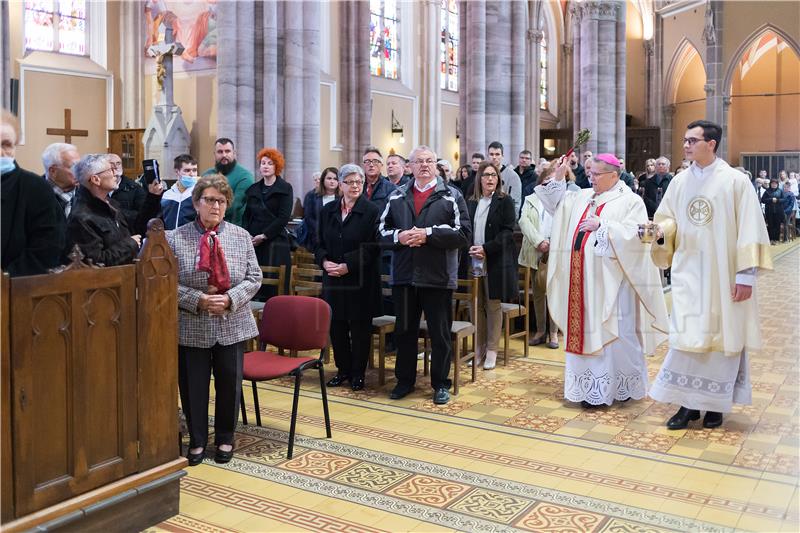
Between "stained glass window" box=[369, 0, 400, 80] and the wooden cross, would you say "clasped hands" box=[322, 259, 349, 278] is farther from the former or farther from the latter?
"stained glass window" box=[369, 0, 400, 80]

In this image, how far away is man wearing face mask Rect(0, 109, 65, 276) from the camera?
11.5ft

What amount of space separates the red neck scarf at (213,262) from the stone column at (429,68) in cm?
1768

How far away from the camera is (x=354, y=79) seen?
1858 centimetres

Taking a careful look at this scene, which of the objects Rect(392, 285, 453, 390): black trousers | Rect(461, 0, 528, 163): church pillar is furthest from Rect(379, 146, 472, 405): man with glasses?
Rect(461, 0, 528, 163): church pillar

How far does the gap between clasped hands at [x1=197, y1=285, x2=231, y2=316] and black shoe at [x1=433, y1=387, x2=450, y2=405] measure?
2122 mm

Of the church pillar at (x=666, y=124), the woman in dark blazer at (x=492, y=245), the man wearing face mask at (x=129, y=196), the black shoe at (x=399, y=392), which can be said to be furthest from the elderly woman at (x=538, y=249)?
the church pillar at (x=666, y=124)

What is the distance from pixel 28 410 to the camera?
325 centimetres

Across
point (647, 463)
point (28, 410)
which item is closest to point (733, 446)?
point (647, 463)

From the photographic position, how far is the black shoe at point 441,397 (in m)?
6.12

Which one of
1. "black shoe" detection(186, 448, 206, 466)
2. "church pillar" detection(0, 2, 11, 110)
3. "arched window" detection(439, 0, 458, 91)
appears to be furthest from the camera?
"arched window" detection(439, 0, 458, 91)

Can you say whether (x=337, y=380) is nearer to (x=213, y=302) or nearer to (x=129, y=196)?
(x=213, y=302)

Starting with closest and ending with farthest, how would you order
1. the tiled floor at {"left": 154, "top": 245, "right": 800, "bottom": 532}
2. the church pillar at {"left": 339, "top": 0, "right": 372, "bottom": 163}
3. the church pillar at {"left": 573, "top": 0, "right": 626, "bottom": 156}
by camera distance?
the tiled floor at {"left": 154, "top": 245, "right": 800, "bottom": 532}
the church pillar at {"left": 573, "top": 0, "right": 626, "bottom": 156}
the church pillar at {"left": 339, "top": 0, "right": 372, "bottom": 163}

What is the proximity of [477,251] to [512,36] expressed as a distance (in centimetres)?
842

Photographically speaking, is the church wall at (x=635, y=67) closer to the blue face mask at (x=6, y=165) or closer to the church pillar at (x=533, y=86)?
the church pillar at (x=533, y=86)
